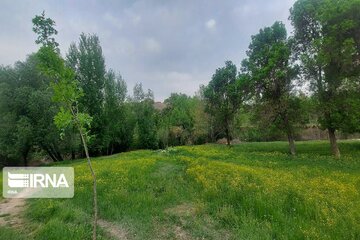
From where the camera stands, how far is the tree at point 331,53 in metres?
21.7

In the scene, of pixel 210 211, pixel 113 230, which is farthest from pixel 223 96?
pixel 113 230

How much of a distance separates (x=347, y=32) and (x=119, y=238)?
24077 millimetres

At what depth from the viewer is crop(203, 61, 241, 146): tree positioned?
144 ft

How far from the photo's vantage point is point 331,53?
2227cm

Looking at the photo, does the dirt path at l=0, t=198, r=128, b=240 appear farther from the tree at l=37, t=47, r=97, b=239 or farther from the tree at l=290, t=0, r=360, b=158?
the tree at l=290, t=0, r=360, b=158

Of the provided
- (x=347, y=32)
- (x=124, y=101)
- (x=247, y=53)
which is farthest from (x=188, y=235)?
(x=124, y=101)

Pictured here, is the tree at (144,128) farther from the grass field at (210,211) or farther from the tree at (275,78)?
the grass field at (210,211)

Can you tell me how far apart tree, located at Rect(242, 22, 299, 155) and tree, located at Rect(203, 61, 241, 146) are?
14.1 metres

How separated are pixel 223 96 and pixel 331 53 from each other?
2348cm

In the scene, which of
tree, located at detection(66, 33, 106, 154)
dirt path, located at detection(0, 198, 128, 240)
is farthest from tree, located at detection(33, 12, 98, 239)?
tree, located at detection(66, 33, 106, 154)

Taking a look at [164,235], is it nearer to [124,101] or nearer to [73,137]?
[73,137]

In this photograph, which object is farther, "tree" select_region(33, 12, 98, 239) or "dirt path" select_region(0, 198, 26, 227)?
"dirt path" select_region(0, 198, 26, 227)

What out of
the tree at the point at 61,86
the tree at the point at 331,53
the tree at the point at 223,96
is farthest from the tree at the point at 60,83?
the tree at the point at 223,96

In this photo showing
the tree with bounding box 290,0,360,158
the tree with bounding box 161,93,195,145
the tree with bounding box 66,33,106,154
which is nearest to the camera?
the tree with bounding box 290,0,360,158
